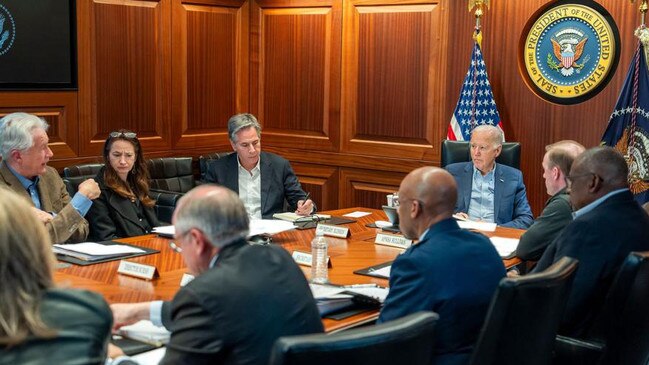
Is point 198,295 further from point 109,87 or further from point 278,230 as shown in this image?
point 109,87

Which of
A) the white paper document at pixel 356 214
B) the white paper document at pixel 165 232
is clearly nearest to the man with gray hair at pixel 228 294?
the white paper document at pixel 165 232

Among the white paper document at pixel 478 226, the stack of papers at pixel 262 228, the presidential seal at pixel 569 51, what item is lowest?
the white paper document at pixel 478 226

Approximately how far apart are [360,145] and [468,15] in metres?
1.38

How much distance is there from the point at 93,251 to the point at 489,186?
2.55 m

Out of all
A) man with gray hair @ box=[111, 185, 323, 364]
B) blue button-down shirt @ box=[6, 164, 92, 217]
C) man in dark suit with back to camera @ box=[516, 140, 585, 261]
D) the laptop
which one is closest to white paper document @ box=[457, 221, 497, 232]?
the laptop

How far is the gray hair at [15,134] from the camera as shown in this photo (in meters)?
4.26

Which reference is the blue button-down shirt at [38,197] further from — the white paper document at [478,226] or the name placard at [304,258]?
the white paper document at [478,226]

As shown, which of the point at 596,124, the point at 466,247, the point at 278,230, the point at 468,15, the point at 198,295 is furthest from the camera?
the point at 468,15

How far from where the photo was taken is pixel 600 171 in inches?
139

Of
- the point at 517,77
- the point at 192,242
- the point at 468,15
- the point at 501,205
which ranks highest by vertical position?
the point at 468,15

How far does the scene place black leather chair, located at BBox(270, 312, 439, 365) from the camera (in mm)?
1815

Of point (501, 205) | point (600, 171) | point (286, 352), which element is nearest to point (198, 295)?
point (286, 352)

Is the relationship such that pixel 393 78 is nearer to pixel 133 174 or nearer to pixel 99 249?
pixel 133 174

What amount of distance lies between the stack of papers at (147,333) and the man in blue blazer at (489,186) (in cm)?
294
